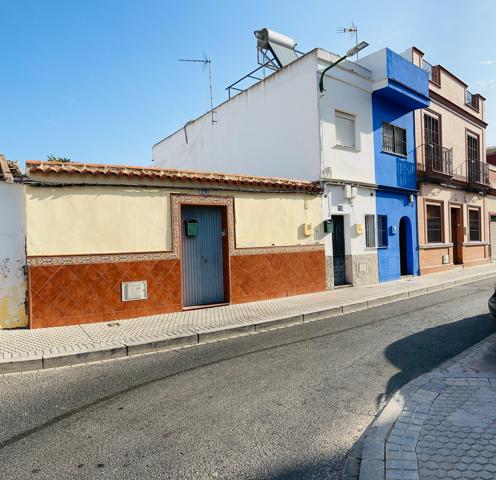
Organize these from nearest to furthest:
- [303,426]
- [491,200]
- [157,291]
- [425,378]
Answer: [303,426]
[425,378]
[157,291]
[491,200]

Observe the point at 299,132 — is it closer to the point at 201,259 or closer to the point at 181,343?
the point at 201,259

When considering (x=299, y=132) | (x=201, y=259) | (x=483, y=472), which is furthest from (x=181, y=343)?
(x=299, y=132)

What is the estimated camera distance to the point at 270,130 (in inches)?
521

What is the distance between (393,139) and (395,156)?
0.69 m

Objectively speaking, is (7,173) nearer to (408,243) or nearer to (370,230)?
(370,230)

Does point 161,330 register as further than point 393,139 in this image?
No

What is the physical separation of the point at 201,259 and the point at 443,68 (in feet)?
48.3

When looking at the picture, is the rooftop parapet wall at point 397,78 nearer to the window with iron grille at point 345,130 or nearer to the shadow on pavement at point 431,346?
the window with iron grille at point 345,130

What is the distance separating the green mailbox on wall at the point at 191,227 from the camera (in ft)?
29.6

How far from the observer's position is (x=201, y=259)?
9328 millimetres

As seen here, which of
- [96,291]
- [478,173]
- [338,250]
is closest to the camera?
[96,291]

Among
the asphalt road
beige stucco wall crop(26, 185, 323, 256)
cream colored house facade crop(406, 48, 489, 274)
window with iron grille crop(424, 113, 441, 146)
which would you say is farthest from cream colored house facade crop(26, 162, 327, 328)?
window with iron grille crop(424, 113, 441, 146)

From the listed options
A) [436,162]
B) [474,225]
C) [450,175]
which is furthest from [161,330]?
[474,225]

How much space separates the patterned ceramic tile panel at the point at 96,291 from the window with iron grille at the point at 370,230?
23.2ft
